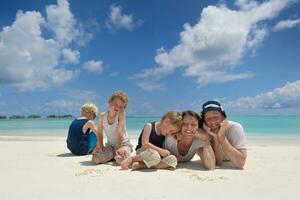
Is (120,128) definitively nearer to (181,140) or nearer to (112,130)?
(112,130)

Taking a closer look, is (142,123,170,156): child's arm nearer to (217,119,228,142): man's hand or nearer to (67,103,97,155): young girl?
(217,119,228,142): man's hand

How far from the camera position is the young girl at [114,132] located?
5359mm

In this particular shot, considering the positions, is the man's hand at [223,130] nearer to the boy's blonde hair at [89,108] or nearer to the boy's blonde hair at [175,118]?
the boy's blonde hair at [175,118]

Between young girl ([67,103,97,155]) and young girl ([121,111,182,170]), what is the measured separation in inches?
74.8

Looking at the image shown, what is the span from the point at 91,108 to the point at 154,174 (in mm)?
3000

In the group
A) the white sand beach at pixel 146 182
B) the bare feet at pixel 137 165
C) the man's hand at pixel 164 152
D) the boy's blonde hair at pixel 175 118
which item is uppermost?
the boy's blonde hair at pixel 175 118

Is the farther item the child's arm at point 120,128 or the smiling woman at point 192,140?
the child's arm at point 120,128

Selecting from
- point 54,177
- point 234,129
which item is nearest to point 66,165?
point 54,177

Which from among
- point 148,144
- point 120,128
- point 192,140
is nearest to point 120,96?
point 120,128

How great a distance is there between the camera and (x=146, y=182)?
378 centimetres

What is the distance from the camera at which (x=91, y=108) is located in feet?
22.0

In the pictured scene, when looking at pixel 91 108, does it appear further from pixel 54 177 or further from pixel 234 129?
pixel 234 129

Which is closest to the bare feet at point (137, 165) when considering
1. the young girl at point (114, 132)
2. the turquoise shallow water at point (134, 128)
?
the young girl at point (114, 132)

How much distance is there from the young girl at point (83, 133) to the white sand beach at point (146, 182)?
1.25 metres
